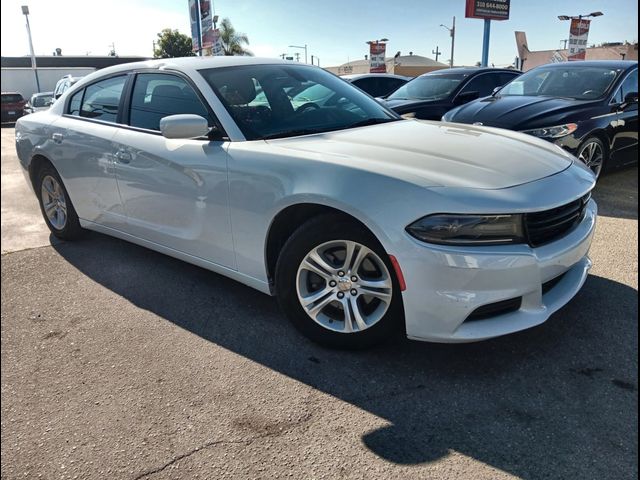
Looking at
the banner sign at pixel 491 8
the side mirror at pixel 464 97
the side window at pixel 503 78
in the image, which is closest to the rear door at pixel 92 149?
the side mirror at pixel 464 97

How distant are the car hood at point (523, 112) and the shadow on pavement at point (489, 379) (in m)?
2.63

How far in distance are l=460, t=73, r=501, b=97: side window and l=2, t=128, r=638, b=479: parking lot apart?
6055 mm

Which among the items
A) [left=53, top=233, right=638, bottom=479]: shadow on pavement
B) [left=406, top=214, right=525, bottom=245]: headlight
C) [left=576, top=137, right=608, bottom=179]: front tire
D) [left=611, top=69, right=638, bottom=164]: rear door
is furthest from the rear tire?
[left=611, top=69, right=638, bottom=164]: rear door

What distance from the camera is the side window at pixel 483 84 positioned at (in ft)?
28.7

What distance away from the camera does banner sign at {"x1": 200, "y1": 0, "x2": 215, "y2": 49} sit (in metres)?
16.3

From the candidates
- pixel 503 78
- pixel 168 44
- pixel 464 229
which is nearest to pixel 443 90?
pixel 503 78

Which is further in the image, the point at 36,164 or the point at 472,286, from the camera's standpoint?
the point at 36,164

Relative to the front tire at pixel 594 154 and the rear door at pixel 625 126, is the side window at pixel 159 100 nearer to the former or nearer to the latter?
the front tire at pixel 594 154

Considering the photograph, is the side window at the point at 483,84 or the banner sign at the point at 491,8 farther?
the banner sign at the point at 491,8

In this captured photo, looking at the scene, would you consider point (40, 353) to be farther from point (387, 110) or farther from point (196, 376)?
point (387, 110)

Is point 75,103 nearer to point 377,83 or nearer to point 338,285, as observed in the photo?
point 338,285

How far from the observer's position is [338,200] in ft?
8.00

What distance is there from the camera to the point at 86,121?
13.4 ft

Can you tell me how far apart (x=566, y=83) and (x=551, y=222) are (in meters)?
4.89
